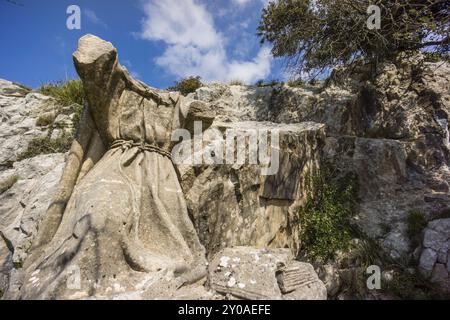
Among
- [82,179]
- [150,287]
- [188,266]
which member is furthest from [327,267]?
[82,179]

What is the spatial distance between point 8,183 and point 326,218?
5294 millimetres

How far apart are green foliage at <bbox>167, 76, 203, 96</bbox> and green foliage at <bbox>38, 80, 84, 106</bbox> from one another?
3.11m

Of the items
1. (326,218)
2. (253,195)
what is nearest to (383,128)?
(326,218)

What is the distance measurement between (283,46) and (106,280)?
7.51 metres

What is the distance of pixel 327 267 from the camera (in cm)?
464

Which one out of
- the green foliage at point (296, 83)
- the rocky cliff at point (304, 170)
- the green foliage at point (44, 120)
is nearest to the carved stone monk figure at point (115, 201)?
the rocky cliff at point (304, 170)

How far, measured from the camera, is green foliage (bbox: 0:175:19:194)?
4703 mm

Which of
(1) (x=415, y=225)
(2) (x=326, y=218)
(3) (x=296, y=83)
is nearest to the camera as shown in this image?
(1) (x=415, y=225)

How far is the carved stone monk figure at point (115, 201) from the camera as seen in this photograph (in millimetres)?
2080

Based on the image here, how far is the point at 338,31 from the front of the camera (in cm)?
716

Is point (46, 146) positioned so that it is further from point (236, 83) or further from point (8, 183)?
point (236, 83)

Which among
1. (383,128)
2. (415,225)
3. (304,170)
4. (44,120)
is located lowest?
(415,225)
